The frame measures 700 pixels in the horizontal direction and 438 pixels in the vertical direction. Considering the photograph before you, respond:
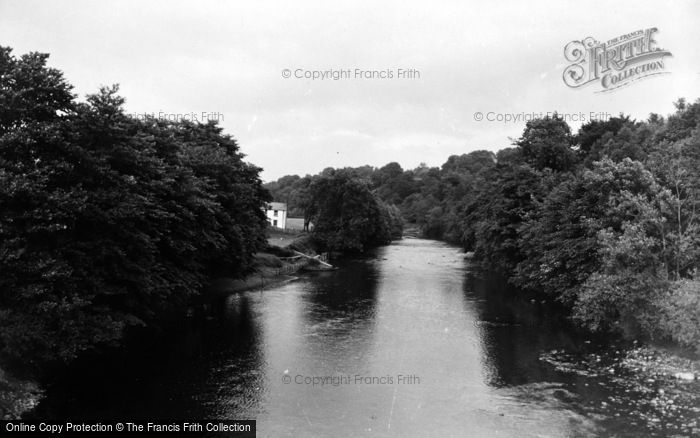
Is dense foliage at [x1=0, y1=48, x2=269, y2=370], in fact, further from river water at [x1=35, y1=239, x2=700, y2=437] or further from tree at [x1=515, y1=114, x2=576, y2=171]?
tree at [x1=515, y1=114, x2=576, y2=171]

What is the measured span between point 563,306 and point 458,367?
20509mm

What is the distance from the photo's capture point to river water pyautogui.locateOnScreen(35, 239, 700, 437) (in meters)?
19.5

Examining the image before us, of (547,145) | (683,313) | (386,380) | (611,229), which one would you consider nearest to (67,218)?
(386,380)

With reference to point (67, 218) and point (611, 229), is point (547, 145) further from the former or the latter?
point (67, 218)

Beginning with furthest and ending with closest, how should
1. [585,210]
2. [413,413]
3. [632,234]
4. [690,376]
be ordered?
1. [585,210]
2. [632,234]
3. [690,376]
4. [413,413]

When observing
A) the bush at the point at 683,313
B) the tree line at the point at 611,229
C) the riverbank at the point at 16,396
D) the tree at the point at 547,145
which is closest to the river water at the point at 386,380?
the riverbank at the point at 16,396

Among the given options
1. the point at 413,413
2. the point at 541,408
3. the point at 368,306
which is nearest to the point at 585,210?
the point at 368,306

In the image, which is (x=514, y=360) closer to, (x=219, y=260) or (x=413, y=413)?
A: (x=413, y=413)

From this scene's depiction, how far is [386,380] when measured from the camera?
24.3 metres

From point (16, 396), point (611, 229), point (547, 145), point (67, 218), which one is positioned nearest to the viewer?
point (16, 396)

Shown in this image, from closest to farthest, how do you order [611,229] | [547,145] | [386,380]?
[386,380]
[611,229]
[547,145]

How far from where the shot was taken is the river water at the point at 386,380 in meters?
19.5

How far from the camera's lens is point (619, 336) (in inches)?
1284

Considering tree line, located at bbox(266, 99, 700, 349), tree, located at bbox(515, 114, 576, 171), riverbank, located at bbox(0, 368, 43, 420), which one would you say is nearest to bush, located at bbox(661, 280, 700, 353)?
tree line, located at bbox(266, 99, 700, 349)
